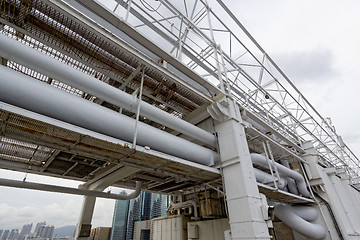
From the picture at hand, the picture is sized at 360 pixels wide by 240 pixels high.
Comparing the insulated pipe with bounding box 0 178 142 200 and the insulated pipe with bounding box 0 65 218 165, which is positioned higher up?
the insulated pipe with bounding box 0 65 218 165

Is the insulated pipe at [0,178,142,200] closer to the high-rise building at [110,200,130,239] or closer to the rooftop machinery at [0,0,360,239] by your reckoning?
the rooftop machinery at [0,0,360,239]

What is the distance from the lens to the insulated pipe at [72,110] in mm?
2822

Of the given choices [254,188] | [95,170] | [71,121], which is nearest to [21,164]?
[95,170]

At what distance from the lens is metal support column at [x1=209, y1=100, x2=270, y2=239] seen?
4.31 metres

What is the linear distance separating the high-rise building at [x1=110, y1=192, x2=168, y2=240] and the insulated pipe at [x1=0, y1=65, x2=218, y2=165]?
82.7 meters

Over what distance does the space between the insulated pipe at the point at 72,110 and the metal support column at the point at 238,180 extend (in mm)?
1549

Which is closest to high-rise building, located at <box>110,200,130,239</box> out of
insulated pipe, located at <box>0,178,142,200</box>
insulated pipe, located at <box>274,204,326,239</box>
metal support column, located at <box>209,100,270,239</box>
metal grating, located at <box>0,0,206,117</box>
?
insulated pipe, located at <box>0,178,142,200</box>

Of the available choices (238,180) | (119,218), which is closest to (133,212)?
(119,218)

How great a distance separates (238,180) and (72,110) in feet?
13.5

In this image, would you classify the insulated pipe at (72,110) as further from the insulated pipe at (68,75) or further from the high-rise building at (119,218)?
the high-rise building at (119,218)

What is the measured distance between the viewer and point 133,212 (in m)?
104

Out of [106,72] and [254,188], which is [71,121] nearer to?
[106,72]

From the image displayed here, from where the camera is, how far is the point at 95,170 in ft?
24.5

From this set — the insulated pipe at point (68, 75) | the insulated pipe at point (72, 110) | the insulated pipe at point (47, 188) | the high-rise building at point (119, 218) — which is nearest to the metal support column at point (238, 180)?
the insulated pipe at point (72, 110)
